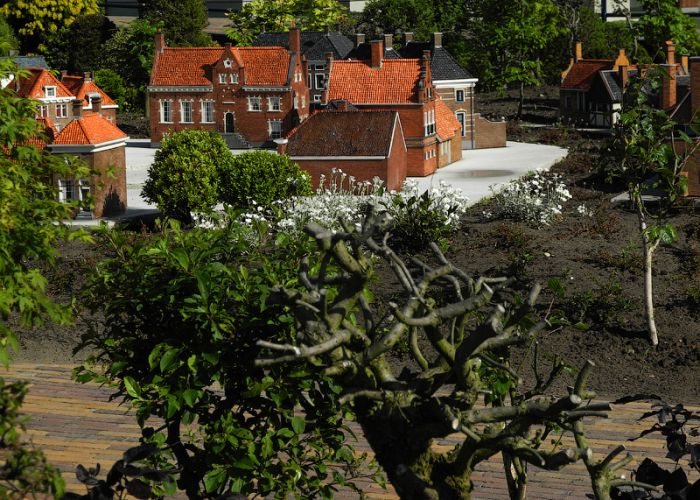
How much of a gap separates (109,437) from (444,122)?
31.3 meters

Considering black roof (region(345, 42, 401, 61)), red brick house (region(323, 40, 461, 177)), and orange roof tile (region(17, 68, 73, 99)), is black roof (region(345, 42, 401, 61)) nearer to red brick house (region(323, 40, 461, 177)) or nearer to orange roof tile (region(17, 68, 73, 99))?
red brick house (region(323, 40, 461, 177))

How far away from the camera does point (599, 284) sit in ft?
62.1

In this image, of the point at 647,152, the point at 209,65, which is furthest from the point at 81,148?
the point at 209,65

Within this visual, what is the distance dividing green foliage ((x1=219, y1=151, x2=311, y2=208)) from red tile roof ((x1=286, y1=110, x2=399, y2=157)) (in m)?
5.93

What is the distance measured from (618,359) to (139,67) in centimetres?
4637

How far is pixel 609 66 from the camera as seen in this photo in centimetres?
5191

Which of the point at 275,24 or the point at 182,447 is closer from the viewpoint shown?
the point at 182,447

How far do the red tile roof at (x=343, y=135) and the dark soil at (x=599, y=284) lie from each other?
5869 mm

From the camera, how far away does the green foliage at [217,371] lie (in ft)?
25.1

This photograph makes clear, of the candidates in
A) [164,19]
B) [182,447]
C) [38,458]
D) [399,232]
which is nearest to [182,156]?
[399,232]

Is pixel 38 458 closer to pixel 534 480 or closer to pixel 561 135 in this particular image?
pixel 534 480

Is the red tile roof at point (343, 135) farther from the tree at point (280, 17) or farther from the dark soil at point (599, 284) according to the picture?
the tree at point (280, 17)

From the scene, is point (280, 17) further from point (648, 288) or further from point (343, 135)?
point (648, 288)

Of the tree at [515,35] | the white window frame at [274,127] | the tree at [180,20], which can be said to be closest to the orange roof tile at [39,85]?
the white window frame at [274,127]
